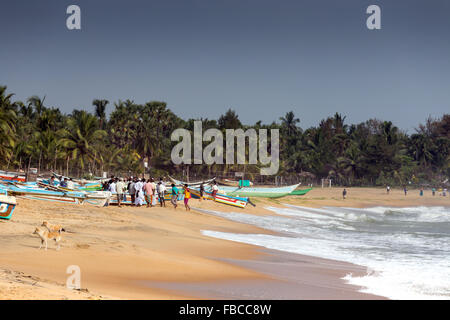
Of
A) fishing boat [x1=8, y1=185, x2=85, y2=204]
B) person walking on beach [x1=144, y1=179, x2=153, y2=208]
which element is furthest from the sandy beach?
person walking on beach [x1=144, y1=179, x2=153, y2=208]

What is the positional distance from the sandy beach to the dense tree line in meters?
32.0

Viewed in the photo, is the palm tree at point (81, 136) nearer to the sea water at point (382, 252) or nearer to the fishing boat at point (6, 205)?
the sea water at point (382, 252)

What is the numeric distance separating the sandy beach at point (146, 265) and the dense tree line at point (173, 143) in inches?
1261

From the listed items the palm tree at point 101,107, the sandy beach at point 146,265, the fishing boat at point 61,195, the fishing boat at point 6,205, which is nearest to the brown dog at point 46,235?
the sandy beach at point 146,265

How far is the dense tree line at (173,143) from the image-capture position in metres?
55.1

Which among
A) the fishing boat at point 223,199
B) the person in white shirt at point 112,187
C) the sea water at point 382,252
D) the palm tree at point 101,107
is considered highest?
the palm tree at point 101,107

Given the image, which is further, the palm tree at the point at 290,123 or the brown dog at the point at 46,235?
the palm tree at the point at 290,123

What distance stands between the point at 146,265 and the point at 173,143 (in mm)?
63597

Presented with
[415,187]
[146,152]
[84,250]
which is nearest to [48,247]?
[84,250]

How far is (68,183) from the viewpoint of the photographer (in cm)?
3073

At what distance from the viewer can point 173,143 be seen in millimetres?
74250

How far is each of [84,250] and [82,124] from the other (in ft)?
151

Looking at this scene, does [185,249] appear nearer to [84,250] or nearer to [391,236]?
[84,250]

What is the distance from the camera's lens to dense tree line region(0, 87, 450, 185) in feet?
181
